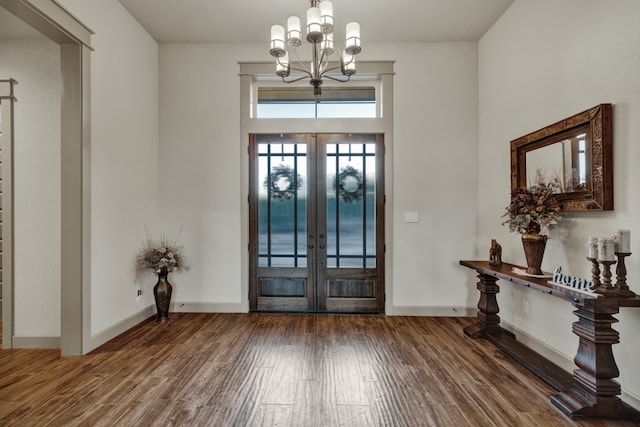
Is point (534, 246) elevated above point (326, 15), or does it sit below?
below

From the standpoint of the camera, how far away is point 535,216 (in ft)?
8.86

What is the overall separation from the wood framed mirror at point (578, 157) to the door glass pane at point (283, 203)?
8.70 feet

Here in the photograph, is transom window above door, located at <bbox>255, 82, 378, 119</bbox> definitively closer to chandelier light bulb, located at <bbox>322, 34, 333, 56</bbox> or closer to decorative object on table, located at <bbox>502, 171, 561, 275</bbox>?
chandelier light bulb, located at <bbox>322, 34, 333, 56</bbox>

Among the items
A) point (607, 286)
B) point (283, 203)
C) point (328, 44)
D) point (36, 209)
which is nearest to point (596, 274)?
point (607, 286)

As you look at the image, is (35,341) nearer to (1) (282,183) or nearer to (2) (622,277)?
(1) (282,183)

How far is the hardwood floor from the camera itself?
6.88ft

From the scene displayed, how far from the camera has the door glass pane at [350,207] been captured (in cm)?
428

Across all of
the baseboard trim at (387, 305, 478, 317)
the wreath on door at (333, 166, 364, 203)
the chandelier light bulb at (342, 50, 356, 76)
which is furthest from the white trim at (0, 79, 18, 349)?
the baseboard trim at (387, 305, 478, 317)

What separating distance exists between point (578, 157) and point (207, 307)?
14.4 ft

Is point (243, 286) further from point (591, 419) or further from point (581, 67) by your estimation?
point (581, 67)

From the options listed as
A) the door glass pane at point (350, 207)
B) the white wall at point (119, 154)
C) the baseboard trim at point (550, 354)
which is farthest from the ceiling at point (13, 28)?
the baseboard trim at point (550, 354)

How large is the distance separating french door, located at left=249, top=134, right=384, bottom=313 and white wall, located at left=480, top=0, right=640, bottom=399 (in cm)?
141

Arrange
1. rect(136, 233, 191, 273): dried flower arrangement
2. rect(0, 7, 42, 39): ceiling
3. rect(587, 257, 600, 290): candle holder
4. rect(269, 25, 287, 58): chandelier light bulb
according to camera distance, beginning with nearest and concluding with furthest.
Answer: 1. rect(587, 257, 600, 290): candle holder
2. rect(269, 25, 287, 58): chandelier light bulb
3. rect(0, 7, 42, 39): ceiling
4. rect(136, 233, 191, 273): dried flower arrangement

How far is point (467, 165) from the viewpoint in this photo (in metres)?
4.22
